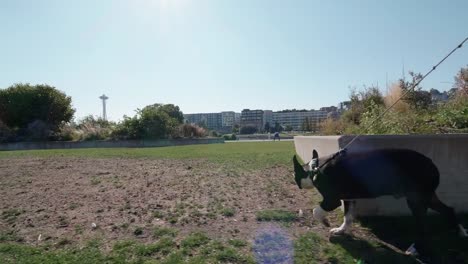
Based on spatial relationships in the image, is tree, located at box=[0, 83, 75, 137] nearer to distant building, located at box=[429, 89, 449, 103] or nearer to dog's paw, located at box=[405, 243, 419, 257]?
distant building, located at box=[429, 89, 449, 103]

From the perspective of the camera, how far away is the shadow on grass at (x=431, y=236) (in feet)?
13.3

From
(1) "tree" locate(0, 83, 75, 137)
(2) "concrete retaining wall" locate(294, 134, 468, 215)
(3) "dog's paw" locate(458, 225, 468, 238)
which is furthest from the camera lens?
(1) "tree" locate(0, 83, 75, 137)

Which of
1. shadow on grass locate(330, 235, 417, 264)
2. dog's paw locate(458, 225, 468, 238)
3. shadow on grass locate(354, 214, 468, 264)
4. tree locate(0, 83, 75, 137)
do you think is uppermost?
tree locate(0, 83, 75, 137)

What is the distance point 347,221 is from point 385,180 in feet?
2.75

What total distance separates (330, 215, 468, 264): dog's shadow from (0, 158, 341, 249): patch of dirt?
0.54 metres

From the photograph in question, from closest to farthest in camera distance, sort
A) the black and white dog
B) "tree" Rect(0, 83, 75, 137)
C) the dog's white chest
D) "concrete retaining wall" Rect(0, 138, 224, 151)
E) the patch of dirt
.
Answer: the black and white dog
the patch of dirt
the dog's white chest
"concrete retaining wall" Rect(0, 138, 224, 151)
"tree" Rect(0, 83, 75, 137)

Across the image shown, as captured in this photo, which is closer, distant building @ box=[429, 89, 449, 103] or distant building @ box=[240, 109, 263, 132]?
distant building @ box=[429, 89, 449, 103]

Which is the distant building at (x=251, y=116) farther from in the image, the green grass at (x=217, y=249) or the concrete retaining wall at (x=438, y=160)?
the green grass at (x=217, y=249)

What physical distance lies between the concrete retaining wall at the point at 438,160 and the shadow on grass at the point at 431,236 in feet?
0.54

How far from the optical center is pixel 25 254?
4.16 meters

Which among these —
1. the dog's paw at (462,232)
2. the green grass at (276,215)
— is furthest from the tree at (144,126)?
the dog's paw at (462,232)

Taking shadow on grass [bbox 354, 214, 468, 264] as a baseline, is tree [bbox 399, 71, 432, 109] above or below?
above

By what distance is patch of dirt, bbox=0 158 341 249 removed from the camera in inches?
200

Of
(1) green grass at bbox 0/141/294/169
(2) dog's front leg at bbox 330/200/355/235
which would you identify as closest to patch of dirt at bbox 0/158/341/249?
(2) dog's front leg at bbox 330/200/355/235
